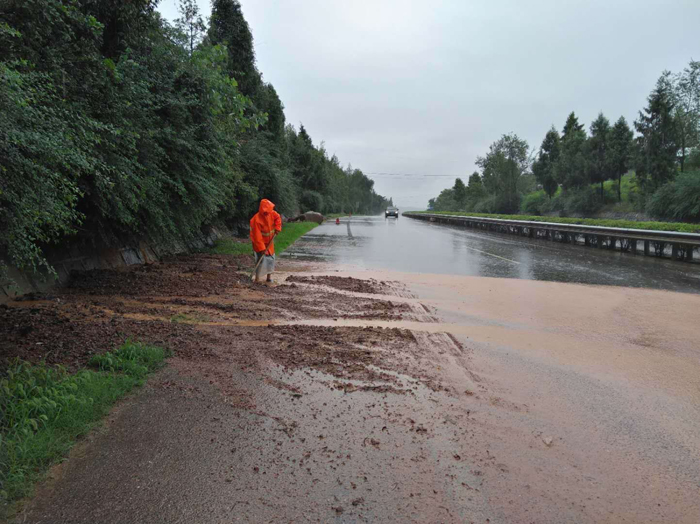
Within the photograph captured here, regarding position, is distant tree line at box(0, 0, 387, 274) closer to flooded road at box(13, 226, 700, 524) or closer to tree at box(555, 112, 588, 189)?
flooded road at box(13, 226, 700, 524)

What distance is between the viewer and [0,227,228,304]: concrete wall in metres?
6.80

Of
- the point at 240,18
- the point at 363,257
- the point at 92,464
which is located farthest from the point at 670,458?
the point at 240,18

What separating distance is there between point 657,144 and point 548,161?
2382 cm

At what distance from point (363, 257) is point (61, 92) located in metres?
10.9

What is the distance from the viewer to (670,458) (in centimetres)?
324

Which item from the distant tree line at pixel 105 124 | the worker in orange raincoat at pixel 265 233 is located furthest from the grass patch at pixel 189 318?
the worker in orange raincoat at pixel 265 233

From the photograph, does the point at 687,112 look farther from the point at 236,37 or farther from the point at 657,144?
the point at 236,37

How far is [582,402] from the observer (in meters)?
4.17

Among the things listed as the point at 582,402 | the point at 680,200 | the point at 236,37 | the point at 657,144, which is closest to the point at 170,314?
the point at 582,402

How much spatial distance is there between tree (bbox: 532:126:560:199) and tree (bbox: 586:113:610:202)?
7522mm

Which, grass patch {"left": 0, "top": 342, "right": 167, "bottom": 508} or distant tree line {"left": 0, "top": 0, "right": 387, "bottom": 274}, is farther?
distant tree line {"left": 0, "top": 0, "right": 387, "bottom": 274}

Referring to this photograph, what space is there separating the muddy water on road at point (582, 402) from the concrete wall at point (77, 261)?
4.22 m

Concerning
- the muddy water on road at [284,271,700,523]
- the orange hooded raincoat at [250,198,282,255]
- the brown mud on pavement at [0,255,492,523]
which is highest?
the orange hooded raincoat at [250,198,282,255]

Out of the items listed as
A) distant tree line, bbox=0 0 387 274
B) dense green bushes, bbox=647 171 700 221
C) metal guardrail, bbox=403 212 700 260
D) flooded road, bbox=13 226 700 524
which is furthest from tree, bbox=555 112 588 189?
flooded road, bbox=13 226 700 524
